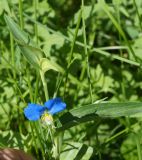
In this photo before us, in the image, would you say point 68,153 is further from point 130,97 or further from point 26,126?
point 130,97

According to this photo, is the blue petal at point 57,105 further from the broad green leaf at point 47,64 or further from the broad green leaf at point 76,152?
the broad green leaf at point 76,152

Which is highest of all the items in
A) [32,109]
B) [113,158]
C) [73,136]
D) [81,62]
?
[32,109]

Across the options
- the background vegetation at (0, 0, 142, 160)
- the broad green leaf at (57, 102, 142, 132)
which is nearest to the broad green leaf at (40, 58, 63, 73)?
the background vegetation at (0, 0, 142, 160)

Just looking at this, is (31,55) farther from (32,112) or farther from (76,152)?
(76,152)

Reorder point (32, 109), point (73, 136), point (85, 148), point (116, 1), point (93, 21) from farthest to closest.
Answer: point (93, 21) → point (73, 136) → point (116, 1) → point (85, 148) → point (32, 109)

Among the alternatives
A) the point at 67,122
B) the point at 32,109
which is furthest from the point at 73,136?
the point at 32,109

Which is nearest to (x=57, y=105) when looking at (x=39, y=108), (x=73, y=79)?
(x=39, y=108)

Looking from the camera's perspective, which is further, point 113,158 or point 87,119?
point 113,158
